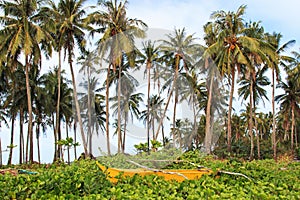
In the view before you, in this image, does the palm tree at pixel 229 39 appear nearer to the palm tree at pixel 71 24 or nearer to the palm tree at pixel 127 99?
the palm tree at pixel 71 24

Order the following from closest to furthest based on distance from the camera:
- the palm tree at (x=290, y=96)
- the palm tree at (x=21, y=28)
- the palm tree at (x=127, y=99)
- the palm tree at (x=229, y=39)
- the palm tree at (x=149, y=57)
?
the palm tree at (x=127, y=99) → the palm tree at (x=149, y=57) → the palm tree at (x=21, y=28) → the palm tree at (x=229, y=39) → the palm tree at (x=290, y=96)

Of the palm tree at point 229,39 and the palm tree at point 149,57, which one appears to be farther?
the palm tree at point 229,39

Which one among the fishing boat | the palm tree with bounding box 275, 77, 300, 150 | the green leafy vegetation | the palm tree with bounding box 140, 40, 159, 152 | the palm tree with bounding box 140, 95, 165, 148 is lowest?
the green leafy vegetation

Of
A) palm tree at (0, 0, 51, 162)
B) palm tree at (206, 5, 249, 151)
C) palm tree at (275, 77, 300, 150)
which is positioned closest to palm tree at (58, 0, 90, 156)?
palm tree at (0, 0, 51, 162)

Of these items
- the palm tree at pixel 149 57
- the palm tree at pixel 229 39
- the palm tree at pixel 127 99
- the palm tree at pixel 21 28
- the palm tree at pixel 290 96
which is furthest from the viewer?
the palm tree at pixel 290 96

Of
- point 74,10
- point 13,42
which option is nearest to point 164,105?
point 13,42

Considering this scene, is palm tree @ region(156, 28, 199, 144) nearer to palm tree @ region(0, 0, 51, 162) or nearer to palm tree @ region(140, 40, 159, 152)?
palm tree @ region(140, 40, 159, 152)

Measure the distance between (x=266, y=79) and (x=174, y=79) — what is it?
2872cm

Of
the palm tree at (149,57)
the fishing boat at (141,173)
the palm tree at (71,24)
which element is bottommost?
the fishing boat at (141,173)

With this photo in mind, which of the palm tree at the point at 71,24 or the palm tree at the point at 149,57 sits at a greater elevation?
the palm tree at the point at 71,24

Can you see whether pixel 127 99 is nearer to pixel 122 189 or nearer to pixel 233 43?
pixel 122 189

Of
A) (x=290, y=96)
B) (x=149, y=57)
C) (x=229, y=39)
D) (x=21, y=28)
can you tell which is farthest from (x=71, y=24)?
(x=290, y=96)

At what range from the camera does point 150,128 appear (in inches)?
198

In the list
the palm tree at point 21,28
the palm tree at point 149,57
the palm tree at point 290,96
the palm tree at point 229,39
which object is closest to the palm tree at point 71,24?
the palm tree at point 21,28
